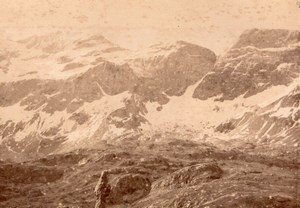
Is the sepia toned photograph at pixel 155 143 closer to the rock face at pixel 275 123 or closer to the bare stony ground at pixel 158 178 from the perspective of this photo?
the bare stony ground at pixel 158 178

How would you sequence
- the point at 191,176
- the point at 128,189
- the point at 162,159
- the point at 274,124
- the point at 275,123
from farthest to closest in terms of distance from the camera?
the point at 275,123 → the point at 274,124 → the point at 162,159 → the point at 191,176 → the point at 128,189

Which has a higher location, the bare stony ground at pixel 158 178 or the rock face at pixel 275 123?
the bare stony ground at pixel 158 178

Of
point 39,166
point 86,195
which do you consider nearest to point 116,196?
point 86,195

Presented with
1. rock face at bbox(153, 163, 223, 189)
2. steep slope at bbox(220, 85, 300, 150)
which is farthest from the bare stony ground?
steep slope at bbox(220, 85, 300, 150)

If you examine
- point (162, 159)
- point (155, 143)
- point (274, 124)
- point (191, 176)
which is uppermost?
point (191, 176)

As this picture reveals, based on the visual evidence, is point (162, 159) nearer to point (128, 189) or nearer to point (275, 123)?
point (128, 189)

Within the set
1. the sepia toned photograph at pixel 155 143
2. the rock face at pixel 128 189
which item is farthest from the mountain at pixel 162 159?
the sepia toned photograph at pixel 155 143

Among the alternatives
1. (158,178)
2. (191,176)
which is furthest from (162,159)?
(191,176)

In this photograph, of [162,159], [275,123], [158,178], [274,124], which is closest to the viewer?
[158,178]

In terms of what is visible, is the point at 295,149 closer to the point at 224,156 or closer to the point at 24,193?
the point at 224,156
